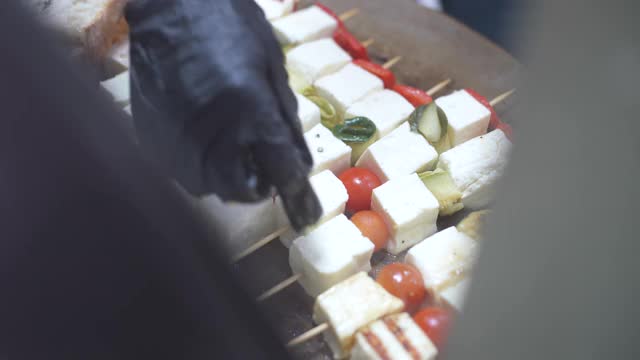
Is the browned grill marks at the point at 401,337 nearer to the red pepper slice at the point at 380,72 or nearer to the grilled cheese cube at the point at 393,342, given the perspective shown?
the grilled cheese cube at the point at 393,342

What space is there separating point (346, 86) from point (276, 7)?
704mm

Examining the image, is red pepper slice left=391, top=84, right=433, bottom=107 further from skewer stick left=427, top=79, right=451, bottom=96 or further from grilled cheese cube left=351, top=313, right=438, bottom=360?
grilled cheese cube left=351, top=313, right=438, bottom=360

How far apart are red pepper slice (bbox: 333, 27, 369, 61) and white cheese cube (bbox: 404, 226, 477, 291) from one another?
3.86ft

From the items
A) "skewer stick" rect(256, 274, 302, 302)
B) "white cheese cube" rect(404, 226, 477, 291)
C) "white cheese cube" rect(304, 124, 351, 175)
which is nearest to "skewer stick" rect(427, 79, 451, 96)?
"white cheese cube" rect(304, 124, 351, 175)

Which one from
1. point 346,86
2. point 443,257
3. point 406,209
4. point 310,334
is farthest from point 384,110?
point 310,334

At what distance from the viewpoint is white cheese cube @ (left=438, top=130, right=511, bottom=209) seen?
2.30m

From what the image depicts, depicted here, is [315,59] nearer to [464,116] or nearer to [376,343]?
[464,116]

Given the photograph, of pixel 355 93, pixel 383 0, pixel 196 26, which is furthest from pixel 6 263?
pixel 383 0

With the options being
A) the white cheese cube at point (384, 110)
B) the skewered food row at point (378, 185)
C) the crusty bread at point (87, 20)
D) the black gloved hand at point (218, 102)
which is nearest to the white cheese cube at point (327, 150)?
the skewered food row at point (378, 185)

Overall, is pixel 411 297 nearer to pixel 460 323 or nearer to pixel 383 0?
pixel 460 323

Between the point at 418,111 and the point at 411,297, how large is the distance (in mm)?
825

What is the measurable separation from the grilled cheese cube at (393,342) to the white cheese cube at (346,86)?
1.03 meters

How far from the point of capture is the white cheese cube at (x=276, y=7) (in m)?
3.03

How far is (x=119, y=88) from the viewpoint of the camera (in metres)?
2.42
